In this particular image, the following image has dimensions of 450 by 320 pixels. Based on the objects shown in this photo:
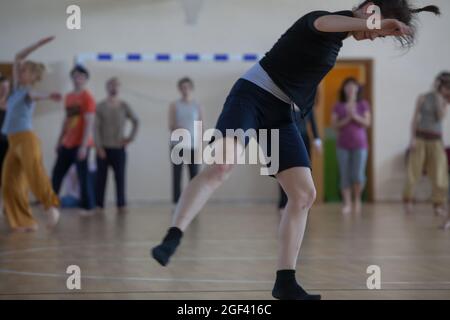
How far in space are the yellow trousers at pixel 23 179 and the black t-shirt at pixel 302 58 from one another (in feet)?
13.5

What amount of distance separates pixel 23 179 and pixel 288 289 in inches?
182

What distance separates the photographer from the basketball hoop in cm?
1207

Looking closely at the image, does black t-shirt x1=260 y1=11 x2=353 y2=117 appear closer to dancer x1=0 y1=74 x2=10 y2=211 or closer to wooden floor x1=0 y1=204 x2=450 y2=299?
wooden floor x1=0 y1=204 x2=450 y2=299

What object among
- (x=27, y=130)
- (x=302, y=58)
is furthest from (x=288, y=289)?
(x=27, y=130)

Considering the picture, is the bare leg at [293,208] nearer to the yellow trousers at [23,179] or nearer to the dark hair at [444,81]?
the yellow trousers at [23,179]

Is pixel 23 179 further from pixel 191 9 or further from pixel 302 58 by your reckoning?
pixel 191 9

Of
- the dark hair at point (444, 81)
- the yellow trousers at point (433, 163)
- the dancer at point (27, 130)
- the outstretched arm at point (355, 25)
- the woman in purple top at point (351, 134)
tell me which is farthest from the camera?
the woman in purple top at point (351, 134)

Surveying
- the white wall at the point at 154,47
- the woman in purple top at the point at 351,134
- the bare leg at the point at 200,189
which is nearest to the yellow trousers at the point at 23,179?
the bare leg at the point at 200,189

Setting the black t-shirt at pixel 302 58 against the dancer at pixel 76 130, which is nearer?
the black t-shirt at pixel 302 58

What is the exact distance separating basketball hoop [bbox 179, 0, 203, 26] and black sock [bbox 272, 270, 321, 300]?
884 centimetres

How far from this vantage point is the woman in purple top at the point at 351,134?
409 inches

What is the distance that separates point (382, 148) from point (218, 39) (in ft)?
10.7

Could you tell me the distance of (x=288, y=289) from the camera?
3.56 metres

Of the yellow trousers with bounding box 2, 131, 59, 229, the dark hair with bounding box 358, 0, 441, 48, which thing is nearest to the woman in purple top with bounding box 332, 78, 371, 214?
the yellow trousers with bounding box 2, 131, 59, 229
